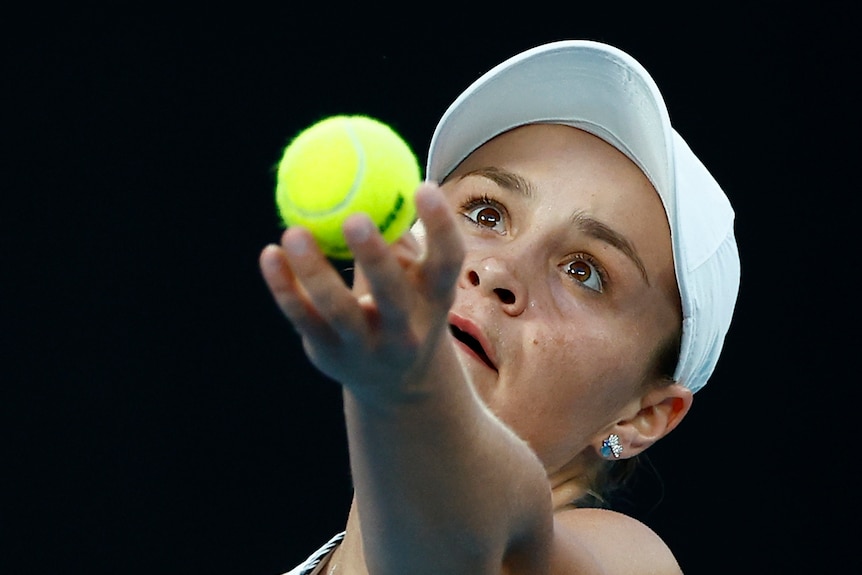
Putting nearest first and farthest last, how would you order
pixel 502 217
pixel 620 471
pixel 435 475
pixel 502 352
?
pixel 435 475 < pixel 502 352 < pixel 502 217 < pixel 620 471

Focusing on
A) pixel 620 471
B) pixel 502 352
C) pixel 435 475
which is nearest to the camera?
pixel 435 475

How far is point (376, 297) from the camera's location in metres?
0.69

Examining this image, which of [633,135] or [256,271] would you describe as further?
[256,271]

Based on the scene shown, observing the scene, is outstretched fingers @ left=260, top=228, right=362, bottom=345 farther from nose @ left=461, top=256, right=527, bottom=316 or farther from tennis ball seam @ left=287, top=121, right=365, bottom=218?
nose @ left=461, top=256, right=527, bottom=316

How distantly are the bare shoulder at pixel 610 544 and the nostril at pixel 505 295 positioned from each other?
224 millimetres

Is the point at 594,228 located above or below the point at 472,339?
above

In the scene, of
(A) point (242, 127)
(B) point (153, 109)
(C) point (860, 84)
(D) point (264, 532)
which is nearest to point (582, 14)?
(C) point (860, 84)

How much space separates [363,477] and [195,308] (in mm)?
1290

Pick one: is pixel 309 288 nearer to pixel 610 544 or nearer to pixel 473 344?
pixel 473 344

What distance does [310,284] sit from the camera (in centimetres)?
69

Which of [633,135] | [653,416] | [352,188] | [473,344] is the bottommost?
[653,416]

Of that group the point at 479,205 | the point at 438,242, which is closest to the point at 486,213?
the point at 479,205

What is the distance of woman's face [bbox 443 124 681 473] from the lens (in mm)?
1183

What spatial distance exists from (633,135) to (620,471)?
0.49 meters
